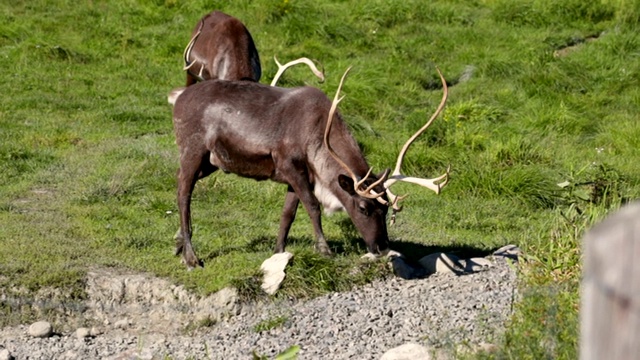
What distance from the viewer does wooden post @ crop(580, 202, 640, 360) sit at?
2.01 metres

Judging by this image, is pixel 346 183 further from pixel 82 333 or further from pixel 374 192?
pixel 82 333

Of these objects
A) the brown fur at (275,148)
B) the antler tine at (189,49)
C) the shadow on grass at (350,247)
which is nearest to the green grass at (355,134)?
the shadow on grass at (350,247)

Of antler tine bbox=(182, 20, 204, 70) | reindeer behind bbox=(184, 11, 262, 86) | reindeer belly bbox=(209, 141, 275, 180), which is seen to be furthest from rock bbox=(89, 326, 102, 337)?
antler tine bbox=(182, 20, 204, 70)

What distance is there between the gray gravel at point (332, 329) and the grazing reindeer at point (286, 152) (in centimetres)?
83

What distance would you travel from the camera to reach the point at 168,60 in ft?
56.9

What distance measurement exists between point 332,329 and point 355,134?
6476 millimetres

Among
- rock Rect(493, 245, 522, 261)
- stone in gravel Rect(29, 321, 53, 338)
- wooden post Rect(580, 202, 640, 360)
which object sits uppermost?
wooden post Rect(580, 202, 640, 360)

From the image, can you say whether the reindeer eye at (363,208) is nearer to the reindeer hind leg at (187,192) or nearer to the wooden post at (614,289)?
the reindeer hind leg at (187,192)

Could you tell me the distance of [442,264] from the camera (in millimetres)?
9055

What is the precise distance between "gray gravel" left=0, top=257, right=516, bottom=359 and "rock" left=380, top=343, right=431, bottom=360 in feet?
0.75

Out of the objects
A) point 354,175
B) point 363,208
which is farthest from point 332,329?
point 354,175

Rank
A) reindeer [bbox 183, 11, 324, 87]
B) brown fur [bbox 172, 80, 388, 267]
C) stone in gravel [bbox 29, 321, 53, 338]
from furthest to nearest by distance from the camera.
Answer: reindeer [bbox 183, 11, 324, 87] < brown fur [bbox 172, 80, 388, 267] < stone in gravel [bbox 29, 321, 53, 338]

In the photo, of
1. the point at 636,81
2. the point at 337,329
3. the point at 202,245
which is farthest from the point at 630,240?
the point at 636,81

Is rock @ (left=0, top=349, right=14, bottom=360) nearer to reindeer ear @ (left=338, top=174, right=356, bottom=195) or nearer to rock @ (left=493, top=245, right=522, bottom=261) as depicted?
reindeer ear @ (left=338, top=174, right=356, bottom=195)
